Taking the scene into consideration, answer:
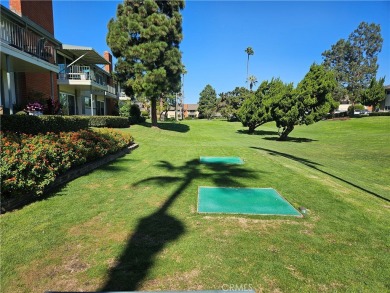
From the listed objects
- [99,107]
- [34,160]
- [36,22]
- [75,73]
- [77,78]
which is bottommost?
[34,160]

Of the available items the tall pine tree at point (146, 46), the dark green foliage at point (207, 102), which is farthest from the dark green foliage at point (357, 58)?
the tall pine tree at point (146, 46)

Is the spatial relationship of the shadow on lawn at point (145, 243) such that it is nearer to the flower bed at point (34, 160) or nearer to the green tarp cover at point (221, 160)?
the flower bed at point (34, 160)

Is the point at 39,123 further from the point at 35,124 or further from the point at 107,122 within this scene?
the point at 107,122

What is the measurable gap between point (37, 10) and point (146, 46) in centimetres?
787

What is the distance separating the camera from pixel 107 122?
2050 centimetres

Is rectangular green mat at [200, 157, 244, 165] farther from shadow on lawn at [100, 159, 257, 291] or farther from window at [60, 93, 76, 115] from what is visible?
window at [60, 93, 76, 115]

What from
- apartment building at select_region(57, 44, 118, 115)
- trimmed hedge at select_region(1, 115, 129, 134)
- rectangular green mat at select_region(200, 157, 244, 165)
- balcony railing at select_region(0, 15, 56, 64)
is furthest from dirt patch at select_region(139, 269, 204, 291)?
apartment building at select_region(57, 44, 118, 115)

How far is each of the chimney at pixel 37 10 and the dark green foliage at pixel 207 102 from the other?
68053 mm

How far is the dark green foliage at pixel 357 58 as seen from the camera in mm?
65625

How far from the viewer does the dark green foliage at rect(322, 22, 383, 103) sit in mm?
65625

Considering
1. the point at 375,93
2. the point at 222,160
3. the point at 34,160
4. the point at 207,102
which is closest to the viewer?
the point at 34,160

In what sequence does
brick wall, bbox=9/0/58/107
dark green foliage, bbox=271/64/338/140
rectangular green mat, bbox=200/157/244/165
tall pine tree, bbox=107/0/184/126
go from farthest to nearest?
1. dark green foliage, bbox=271/64/338/140
2. tall pine tree, bbox=107/0/184/126
3. brick wall, bbox=9/0/58/107
4. rectangular green mat, bbox=200/157/244/165

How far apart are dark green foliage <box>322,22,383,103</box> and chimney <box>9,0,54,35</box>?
6265cm

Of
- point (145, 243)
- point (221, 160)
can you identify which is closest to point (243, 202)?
point (145, 243)
